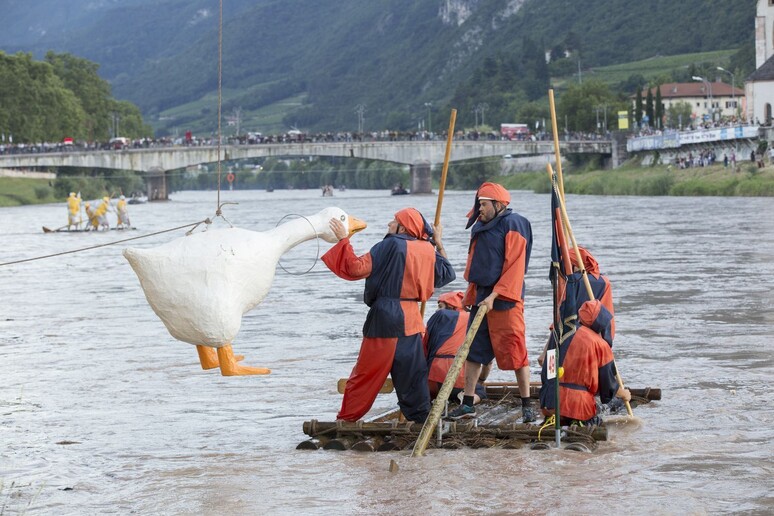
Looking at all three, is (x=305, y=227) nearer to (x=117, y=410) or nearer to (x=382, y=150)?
(x=117, y=410)

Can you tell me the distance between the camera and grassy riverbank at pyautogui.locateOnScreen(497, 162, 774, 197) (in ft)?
242

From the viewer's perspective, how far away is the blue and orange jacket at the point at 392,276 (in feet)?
37.1

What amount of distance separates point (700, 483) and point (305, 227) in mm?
3516

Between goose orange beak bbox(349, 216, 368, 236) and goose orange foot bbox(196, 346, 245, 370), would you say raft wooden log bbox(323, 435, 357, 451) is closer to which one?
goose orange foot bbox(196, 346, 245, 370)

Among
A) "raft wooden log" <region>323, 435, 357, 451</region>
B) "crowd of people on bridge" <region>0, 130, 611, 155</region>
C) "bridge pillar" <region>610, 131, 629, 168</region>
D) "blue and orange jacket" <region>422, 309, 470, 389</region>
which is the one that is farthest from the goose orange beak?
"crowd of people on bridge" <region>0, 130, 611, 155</region>

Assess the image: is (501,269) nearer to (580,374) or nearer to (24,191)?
(580,374)

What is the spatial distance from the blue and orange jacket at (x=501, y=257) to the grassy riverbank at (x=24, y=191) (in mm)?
100753

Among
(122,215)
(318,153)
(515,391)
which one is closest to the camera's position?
(515,391)

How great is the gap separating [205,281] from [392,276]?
1.53 m

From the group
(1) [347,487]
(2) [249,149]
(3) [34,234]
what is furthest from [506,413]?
(2) [249,149]

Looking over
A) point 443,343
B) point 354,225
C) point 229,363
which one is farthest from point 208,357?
point 443,343

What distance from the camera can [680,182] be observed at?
84562 millimetres

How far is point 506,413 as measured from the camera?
1291 centimetres

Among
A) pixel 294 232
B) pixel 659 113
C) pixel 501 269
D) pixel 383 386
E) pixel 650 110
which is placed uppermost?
pixel 650 110
